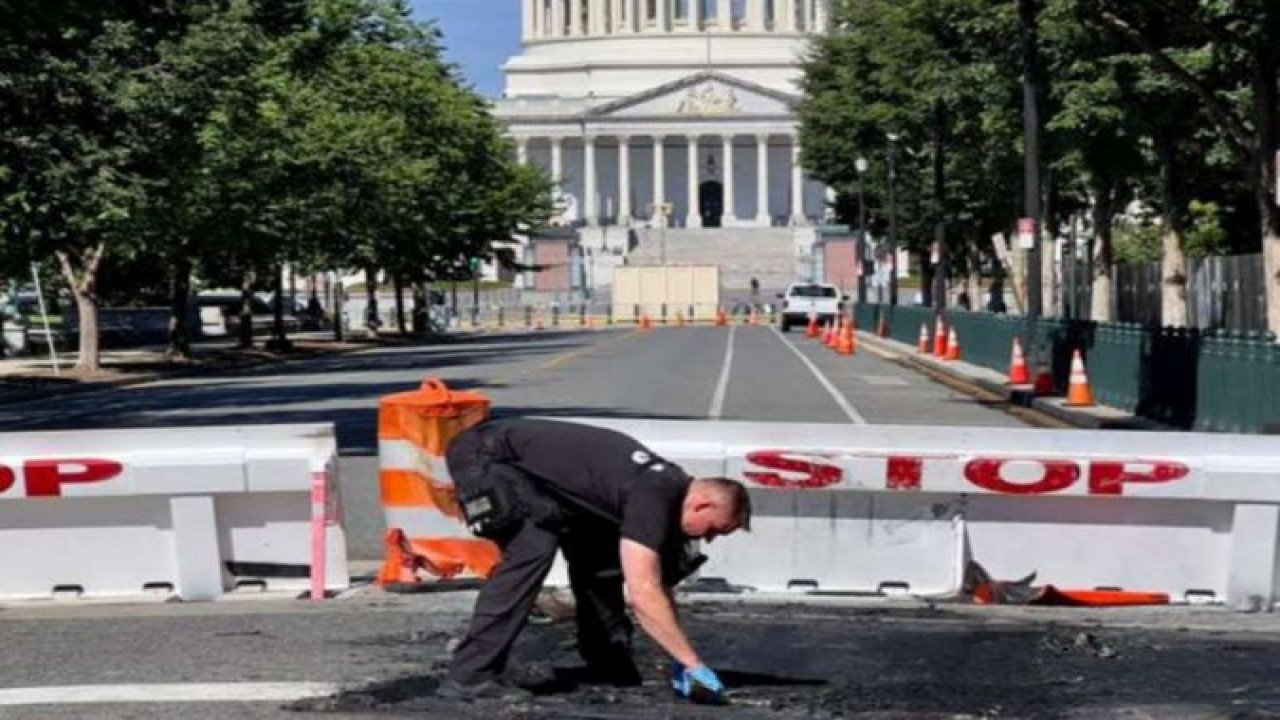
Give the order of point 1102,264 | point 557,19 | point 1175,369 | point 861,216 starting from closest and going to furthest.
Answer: point 1175,369, point 1102,264, point 861,216, point 557,19

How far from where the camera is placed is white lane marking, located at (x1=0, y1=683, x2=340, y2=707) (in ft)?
31.0

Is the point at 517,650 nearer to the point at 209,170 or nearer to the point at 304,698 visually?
the point at 304,698

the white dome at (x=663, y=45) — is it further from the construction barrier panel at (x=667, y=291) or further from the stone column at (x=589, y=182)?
the construction barrier panel at (x=667, y=291)

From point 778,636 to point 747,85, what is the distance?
6459 inches

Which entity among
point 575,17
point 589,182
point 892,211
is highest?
point 575,17

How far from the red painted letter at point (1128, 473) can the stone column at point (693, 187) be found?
6385 inches

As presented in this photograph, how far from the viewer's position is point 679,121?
575 feet

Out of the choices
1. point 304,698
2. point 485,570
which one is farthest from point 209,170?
point 304,698

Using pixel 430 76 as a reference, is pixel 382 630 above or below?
below

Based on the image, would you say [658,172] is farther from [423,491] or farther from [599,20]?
[423,491]

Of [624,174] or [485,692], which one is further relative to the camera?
[624,174]

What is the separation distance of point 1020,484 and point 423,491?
124 inches

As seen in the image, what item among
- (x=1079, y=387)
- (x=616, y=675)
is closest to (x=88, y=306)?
(x=1079, y=387)

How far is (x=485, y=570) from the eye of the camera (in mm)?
13383
